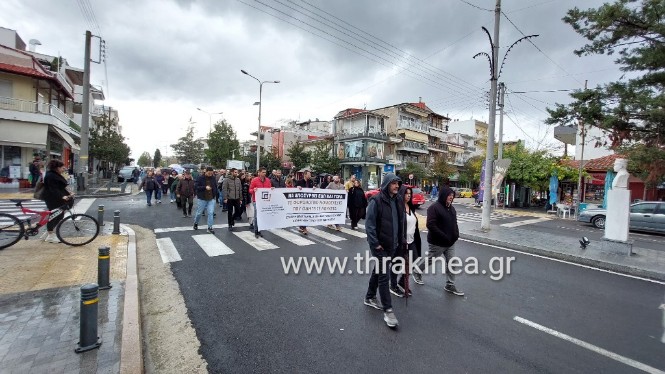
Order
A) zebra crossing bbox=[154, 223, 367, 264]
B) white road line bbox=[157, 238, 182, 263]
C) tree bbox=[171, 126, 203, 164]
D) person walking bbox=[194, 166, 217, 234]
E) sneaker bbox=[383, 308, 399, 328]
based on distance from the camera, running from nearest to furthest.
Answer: sneaker bbox=[383, 308, 399, 328] → white road line bbox=[157, 238, 182, 263] → zebra crossing bbox=[154, 223, 367, 264] → person walking bbox=[194, 166, 217, 234] → tree bbox=[171, 126, 203, 164]

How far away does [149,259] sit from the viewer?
6.79 m

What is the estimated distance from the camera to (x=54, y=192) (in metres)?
6.97

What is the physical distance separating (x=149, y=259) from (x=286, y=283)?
3317 millimetres

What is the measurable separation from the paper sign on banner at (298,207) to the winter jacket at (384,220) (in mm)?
5488

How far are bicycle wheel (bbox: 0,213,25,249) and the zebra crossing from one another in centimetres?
256

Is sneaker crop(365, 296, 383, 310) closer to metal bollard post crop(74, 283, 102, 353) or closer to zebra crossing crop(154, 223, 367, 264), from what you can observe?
metal bollard post crop(74, 283, 102, 353)

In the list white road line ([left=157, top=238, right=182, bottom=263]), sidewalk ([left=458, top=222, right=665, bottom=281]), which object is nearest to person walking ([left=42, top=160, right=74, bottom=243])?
white road line ([left=157, top=238, right=182, bottom=263])

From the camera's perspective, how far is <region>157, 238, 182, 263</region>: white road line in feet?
22.3

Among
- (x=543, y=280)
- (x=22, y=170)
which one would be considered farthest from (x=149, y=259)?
(x=22, y=170)

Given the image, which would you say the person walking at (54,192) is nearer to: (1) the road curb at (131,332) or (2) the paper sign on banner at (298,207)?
(1) the road curb at (131,332)

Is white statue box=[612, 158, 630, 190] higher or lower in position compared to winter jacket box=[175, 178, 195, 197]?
higher

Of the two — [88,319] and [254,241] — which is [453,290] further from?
[254,241]

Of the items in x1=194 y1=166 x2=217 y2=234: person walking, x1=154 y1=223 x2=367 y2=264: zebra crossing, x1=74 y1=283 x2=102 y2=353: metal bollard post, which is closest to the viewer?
x1=74 y1=283 x2=102 y2=353: metal bollard post

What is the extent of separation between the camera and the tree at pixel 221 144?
47531mm
